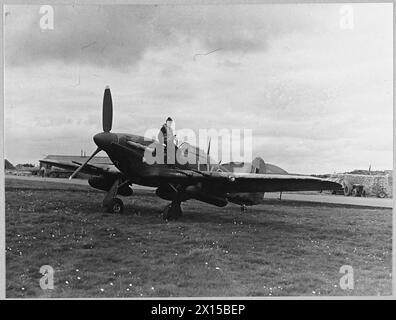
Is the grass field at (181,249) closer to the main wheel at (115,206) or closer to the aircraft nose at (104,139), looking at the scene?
the main wheel at (115,206)

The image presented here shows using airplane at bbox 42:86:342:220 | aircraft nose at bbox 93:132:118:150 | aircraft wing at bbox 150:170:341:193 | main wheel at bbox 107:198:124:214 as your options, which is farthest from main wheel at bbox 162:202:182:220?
aircraft nose at bbox 93:132:118:150

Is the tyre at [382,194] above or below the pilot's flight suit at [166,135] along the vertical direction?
below

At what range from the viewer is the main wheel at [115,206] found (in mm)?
6320

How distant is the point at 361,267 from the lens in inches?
232

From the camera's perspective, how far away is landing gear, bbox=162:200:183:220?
637 centimetres

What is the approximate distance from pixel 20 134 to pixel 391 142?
5.62 metres

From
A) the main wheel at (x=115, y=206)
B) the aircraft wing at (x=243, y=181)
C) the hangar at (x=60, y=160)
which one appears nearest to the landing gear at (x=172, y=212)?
the aircraft wing at (x=243, y=181)

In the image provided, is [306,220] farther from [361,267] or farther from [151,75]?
[151,75]

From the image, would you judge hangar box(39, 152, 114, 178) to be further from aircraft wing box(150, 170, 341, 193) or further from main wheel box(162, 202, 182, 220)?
main wheel box(162, 202, 182, 220)

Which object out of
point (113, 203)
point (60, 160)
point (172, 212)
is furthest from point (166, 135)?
point (60, 160)

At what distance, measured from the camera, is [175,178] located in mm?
6520

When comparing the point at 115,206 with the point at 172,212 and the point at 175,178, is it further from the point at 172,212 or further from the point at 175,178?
the point at 175,178

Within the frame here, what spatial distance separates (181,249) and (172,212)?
2.56ft

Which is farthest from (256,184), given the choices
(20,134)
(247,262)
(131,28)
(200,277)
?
(20,134)
